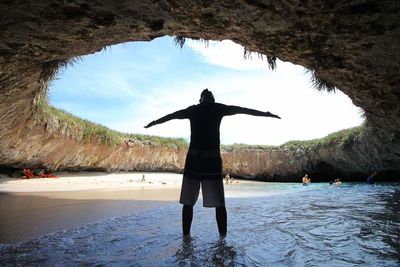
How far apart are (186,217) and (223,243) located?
63 centimetres

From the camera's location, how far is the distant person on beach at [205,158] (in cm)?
437

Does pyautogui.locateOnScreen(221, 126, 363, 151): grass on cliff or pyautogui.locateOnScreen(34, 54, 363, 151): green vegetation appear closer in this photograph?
pyautogui.locateOnScreen(34, 54, 363, 151): green vegetation

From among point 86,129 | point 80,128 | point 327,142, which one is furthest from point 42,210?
point 327,142

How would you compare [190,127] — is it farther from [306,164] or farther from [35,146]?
[306,164]

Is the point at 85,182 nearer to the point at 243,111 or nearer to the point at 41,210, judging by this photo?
the point at 41,210

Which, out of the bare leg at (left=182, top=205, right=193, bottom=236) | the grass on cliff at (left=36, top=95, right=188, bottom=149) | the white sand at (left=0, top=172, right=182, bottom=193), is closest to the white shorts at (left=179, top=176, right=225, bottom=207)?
the bare leg at (left=182, top=205, right=193, bottom=236)

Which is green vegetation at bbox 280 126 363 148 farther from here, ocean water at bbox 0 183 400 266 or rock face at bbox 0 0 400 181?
ocean water at bbox 0 183 400 266

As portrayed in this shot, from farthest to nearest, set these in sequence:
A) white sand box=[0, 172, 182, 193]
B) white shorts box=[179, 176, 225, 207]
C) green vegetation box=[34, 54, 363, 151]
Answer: white sand box=[0, 172, 182, 193]
green vegetation box=[34, 54, 363, 151]
white shorts box=[179, 176, 225, 207]

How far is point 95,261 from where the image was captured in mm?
3355

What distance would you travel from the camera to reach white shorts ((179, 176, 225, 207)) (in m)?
4.34

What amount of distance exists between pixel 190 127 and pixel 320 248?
7.54ft

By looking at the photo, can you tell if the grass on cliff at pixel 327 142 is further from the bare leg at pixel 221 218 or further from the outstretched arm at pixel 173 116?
the outstretched arm at pixel 173 116

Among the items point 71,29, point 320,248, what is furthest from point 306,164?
point 71,29

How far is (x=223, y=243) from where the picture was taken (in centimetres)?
420
